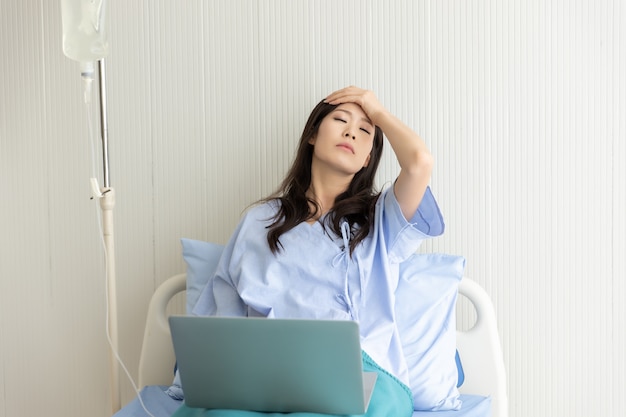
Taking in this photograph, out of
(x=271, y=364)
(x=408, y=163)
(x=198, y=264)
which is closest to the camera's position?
(x=271, y=364)

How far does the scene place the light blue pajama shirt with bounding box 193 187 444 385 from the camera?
174 cm

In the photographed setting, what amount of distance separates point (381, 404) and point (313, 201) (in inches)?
21.2

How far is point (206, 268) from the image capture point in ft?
6.39

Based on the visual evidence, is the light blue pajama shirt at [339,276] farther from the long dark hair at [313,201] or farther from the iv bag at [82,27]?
the iv bag at [82,27]

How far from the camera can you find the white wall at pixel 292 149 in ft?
6.42

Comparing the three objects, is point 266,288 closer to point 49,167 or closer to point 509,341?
point 509,341

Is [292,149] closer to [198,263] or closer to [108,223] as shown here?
[198,263]

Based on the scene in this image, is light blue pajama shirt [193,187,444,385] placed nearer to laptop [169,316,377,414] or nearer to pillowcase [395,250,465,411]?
pillowcase [395,250,465,411]

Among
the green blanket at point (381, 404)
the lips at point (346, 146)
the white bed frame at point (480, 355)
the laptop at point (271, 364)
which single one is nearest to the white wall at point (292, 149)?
the white bed frame at point (480, 355)

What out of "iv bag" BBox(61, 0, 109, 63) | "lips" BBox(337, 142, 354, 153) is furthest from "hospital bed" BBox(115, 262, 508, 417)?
"iv bag" BBox(61, 0, 109, 63)

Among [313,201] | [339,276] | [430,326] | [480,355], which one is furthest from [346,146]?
[480,355]

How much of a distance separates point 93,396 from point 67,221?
494 mm

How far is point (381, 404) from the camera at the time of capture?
1527 millimetres

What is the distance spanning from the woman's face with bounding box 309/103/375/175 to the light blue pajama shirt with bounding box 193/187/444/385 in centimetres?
12
